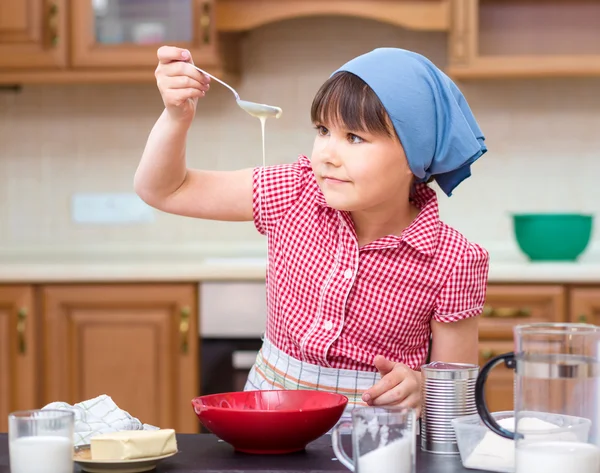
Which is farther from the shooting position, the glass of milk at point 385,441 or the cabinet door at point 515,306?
the cabinet door at point 515,306

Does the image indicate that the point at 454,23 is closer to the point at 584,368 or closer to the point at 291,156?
the point at 291,156

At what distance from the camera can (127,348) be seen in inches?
111

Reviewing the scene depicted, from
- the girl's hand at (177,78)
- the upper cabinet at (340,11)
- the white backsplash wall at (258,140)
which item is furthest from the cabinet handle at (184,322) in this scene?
the girl's hand at (177,78)

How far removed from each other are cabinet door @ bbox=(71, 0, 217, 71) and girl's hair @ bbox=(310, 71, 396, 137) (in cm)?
165

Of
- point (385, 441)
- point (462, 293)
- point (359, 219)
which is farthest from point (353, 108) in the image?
point (385, 441)

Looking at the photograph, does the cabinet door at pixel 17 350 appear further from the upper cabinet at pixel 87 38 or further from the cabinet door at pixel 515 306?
the cabinet door at pixel 515 306

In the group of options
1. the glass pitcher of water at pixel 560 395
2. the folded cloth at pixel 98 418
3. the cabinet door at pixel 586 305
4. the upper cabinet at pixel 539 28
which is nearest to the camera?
the glass pitcher of water at pixel 560 395

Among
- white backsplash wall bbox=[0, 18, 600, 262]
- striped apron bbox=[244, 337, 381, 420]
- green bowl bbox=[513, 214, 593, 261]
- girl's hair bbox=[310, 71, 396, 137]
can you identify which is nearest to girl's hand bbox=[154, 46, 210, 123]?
girl's hair bbox=[310, 71, 396, 137]

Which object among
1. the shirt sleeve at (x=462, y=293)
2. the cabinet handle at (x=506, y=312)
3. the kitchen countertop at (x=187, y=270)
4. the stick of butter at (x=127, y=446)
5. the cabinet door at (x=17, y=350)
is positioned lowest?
the cabinet door at (x=17, y=350)

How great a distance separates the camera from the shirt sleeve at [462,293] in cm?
145

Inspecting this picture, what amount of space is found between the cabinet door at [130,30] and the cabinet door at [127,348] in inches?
29.0

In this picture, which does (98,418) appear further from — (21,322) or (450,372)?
(21,322)

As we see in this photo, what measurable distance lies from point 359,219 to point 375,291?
0.12 m

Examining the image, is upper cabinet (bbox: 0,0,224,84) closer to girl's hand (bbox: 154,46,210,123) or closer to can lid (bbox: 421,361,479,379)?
girl's hand (bbox: 154,46,210,123)
